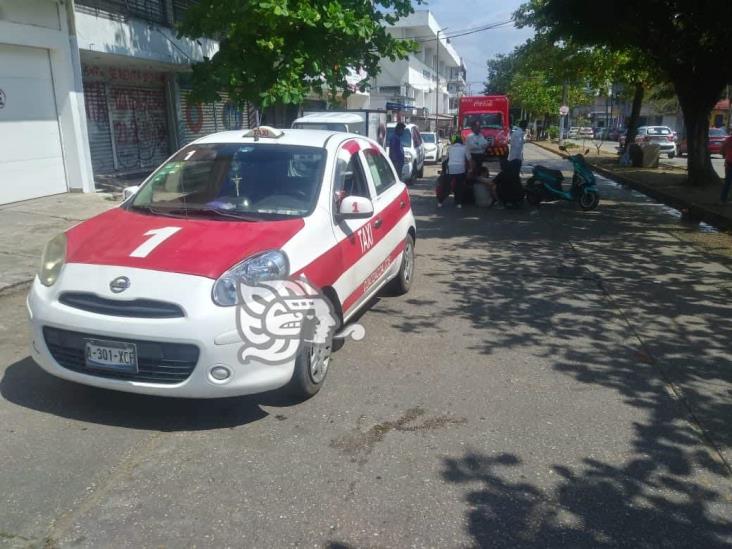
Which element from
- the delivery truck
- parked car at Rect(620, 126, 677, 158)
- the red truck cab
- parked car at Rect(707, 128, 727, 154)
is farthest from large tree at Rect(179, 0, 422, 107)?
parked car at Rect(707, 128, 727, 154)

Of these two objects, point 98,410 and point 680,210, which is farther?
point 680,210

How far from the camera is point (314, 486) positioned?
330cm

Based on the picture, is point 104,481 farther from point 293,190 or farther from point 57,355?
point 293,190

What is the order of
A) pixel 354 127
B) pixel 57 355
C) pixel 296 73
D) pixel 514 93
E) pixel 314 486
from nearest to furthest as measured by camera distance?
pixel 314 486, pixel 57 355, pixel 296 73, pixel 354 127, pixel 514 93

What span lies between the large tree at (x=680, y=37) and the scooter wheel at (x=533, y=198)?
4640mm

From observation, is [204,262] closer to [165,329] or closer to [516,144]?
[165,329]

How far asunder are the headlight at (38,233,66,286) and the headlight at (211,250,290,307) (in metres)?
1.12

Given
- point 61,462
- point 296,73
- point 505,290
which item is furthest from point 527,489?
point 296,73

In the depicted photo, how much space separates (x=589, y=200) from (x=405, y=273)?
7.66 meters

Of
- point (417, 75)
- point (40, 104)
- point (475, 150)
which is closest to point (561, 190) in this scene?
point (475, 150)

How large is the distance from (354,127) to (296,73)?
189 inches

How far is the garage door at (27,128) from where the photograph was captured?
11094 millimetres

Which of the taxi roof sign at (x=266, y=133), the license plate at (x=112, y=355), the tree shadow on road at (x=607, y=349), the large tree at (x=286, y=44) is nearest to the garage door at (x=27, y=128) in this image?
the large tree at (x=286, y=44)

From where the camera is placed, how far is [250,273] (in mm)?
3799
